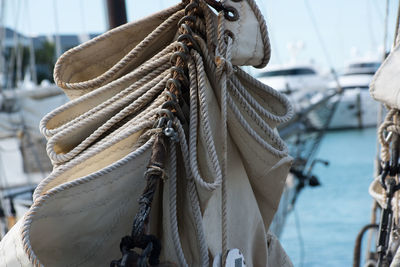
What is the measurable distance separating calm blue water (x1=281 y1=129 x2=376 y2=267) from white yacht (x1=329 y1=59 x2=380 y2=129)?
4.30 metres

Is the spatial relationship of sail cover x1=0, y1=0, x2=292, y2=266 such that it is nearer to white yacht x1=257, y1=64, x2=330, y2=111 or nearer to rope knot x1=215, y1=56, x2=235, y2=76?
rope knot x1=215, y1=56, x2=235, y2=76

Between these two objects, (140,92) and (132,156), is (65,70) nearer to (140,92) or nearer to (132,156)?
(140,92)

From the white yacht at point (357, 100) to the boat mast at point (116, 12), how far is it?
23892 mm

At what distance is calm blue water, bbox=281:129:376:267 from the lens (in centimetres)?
998

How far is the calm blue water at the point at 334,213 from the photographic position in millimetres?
9977

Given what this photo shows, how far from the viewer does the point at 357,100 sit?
90.7ft

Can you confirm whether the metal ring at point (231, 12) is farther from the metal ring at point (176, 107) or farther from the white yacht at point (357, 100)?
the white yacht at point (357, 100)

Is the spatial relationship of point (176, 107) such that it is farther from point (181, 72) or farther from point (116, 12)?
point (116, 12)

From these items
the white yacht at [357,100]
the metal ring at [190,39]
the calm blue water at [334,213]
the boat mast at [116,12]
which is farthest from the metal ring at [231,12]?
the white yacht at [357,100]

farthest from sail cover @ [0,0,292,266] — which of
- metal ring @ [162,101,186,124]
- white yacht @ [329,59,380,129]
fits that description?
white yacht @ [329,59,380,129]

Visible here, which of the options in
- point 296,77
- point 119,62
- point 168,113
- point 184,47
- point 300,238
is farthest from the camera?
point 296,77

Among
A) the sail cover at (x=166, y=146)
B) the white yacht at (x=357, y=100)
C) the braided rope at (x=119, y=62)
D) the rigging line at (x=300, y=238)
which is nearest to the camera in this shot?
the sail cover at (x=166, y=146)

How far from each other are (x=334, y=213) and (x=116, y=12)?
10.5 m

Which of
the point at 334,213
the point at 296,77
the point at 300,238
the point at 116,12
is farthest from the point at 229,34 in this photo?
the point at 296,77
